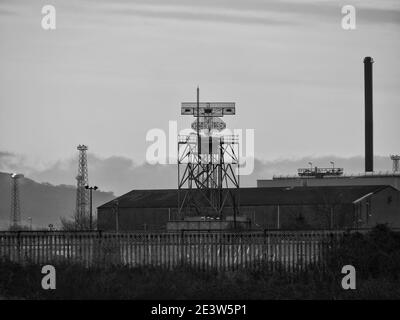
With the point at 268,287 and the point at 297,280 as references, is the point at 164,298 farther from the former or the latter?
the point at 297,280

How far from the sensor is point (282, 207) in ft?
325

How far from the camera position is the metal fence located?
35.6 meters

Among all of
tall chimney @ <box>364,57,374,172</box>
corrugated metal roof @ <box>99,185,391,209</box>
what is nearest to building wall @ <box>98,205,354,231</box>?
corrugated metal roof @ <box>99,185,391,209</box>

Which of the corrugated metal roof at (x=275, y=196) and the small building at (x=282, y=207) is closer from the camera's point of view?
the small building at (x=282, y=207)

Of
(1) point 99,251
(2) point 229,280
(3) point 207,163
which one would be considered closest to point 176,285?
(2) point 229,280

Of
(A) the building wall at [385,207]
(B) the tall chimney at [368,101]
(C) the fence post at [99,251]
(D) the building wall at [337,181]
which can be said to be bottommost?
(C) the fence post at [99,251]

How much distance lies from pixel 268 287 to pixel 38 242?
8.92m

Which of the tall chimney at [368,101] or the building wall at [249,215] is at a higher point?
the tall chimney at [368,101]

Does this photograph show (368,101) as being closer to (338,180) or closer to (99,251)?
(338,180)

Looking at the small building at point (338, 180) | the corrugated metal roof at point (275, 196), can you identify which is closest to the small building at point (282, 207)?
the corrugated metal roof at point (275, 196)

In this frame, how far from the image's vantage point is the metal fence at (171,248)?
117 feet

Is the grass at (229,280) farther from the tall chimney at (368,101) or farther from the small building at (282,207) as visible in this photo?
the tall chimney at (368,101)
